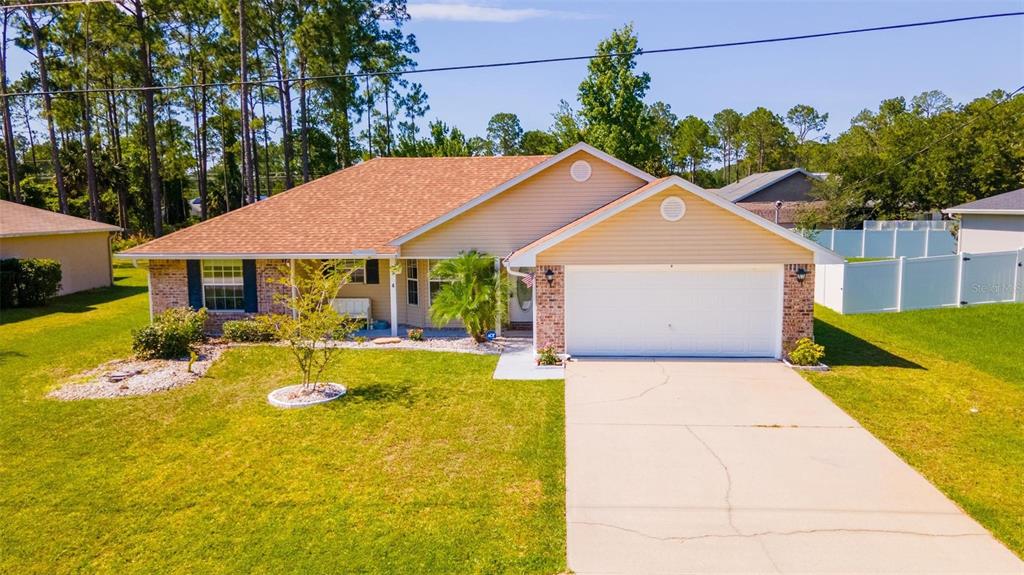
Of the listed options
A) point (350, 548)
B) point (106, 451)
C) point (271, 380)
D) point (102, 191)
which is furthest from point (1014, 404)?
point (102, 191)

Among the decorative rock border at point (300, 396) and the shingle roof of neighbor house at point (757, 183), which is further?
the shingle roof of neighbor house at point (757, 183)

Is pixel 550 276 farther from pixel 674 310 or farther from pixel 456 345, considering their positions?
pixel 456 345

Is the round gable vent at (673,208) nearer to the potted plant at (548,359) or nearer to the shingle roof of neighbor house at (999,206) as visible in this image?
the potted plant at (548,359)

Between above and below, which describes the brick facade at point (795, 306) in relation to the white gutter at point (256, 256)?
below

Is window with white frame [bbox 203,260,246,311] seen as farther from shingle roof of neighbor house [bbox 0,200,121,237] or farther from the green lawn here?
shingle roof of neighbor house [bbox 0,200,121,237]

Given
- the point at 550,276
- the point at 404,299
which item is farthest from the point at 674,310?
the point at 404,299

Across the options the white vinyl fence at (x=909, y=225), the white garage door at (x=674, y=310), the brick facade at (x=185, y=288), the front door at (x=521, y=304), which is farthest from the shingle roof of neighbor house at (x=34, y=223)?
the white vinyl fence at (x=909, y=225)
